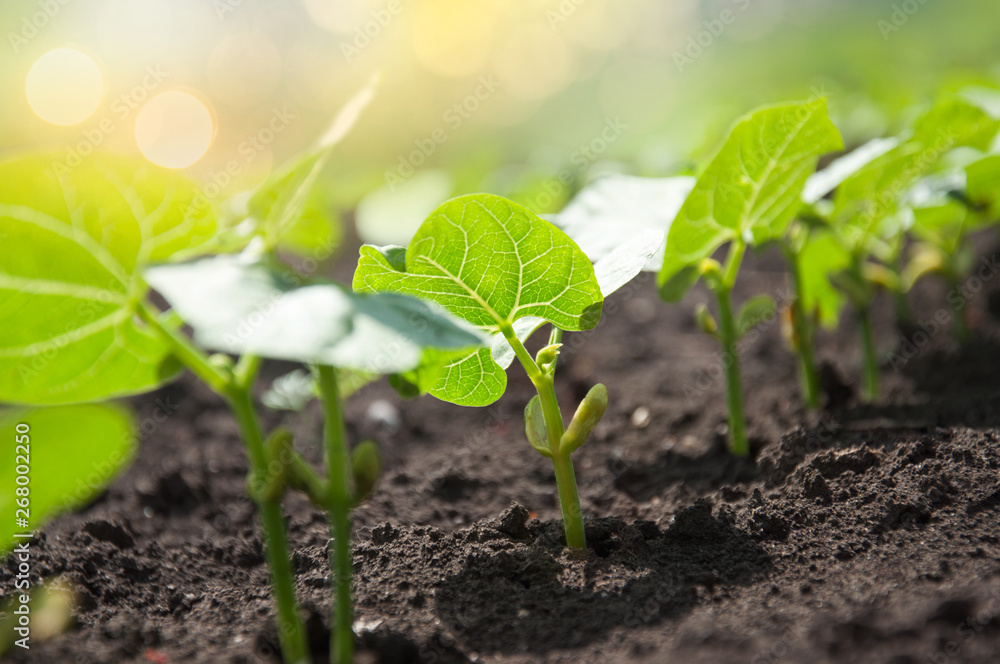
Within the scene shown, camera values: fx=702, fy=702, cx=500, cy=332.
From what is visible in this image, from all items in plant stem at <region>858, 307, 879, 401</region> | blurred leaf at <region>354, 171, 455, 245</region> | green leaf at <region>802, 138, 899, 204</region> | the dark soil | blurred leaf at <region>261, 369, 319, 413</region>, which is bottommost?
the dark soil

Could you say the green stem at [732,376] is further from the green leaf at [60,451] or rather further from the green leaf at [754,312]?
the green leaf at [60,451]

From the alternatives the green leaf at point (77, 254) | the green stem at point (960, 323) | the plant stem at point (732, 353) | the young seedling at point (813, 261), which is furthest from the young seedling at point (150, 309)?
the green stem at point (960, 323)

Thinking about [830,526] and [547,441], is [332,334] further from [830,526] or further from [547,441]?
[830,526]

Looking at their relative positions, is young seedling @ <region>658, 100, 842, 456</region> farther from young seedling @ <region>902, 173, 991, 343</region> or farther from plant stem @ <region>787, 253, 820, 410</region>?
young seedling @ <region>902, 173, 991, 343</region>

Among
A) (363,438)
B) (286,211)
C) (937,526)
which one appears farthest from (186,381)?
(937,526)

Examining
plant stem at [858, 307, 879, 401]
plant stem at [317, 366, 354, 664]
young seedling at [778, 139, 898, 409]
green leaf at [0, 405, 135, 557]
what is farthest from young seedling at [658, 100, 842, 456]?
green leaf at [0, 405, 135, 557]

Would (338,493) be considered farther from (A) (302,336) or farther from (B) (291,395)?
(B) (291,395)
